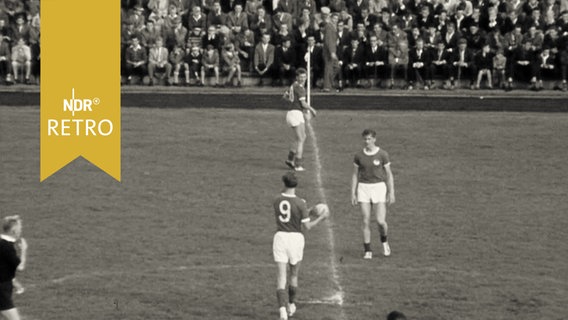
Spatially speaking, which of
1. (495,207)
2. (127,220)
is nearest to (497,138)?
(495,207)

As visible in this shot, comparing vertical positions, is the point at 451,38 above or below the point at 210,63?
above

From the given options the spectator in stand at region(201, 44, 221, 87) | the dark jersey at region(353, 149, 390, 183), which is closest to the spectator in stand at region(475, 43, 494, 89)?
the spectator in stand at region(201, 44, 221, 87)

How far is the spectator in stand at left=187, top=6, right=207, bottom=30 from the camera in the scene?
4416 cm

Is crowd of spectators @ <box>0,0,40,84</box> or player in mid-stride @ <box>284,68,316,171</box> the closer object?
player in mid-stride @ <box>284,68,316,171</box>

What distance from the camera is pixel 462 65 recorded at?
139ft

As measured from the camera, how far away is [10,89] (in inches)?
1678

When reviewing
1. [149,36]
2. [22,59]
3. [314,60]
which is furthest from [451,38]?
[22,59]

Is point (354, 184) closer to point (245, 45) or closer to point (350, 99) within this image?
point (350, 99)

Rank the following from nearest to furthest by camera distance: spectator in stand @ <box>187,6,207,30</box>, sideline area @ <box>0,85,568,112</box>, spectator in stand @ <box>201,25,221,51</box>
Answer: sideline area @ <box>0,85,568,112</box> < spectator in stand @ <box>201,25,221,51</box> < spectator in stand @ <box>187,6,207,30</box>

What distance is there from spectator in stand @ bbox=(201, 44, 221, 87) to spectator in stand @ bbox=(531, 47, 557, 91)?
10.8 m

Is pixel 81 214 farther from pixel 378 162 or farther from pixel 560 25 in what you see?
pixel 560 25

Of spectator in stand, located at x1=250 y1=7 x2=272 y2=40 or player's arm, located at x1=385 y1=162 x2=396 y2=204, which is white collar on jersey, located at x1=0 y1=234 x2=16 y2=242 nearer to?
player's arm, located at x1=385 y1=162 x2=396 y2=204

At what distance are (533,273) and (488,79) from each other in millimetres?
22516

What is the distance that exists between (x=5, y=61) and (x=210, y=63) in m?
7.33
